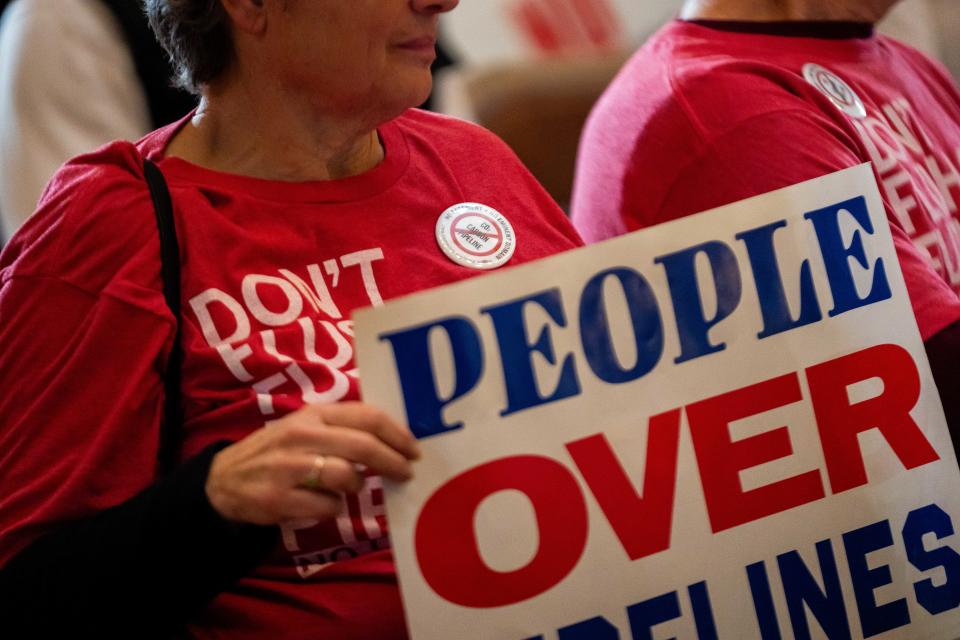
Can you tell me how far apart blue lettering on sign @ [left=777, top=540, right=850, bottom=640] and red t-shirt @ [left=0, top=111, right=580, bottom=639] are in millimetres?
324

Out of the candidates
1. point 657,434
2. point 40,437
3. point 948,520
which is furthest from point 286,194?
point 948,520

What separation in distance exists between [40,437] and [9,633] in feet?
0.50

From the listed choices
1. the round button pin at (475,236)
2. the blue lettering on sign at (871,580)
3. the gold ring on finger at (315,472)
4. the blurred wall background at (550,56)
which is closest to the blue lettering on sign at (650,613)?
the blue lettering on sign at (871,580)

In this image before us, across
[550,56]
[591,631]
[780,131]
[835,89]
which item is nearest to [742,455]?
[591,631]

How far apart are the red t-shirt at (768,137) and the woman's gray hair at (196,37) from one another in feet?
1.64

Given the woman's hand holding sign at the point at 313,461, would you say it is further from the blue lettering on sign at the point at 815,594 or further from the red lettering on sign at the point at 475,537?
the blue lettering on sign at the point at 815,594

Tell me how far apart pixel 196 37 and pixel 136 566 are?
1.65ft

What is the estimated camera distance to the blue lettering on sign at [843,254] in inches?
38.8

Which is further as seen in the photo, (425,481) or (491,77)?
(491,77)

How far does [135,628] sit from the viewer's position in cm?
92

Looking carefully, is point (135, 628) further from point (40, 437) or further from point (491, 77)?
A: point (491, 77)

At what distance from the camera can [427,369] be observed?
0.88 m

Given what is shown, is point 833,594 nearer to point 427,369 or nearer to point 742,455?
point 742,455

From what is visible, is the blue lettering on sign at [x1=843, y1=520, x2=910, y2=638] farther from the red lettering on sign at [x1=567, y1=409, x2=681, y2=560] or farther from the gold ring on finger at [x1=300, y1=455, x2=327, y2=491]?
the gold ring on finger at [x1=300, y1=455, x2=327, y2=491]
